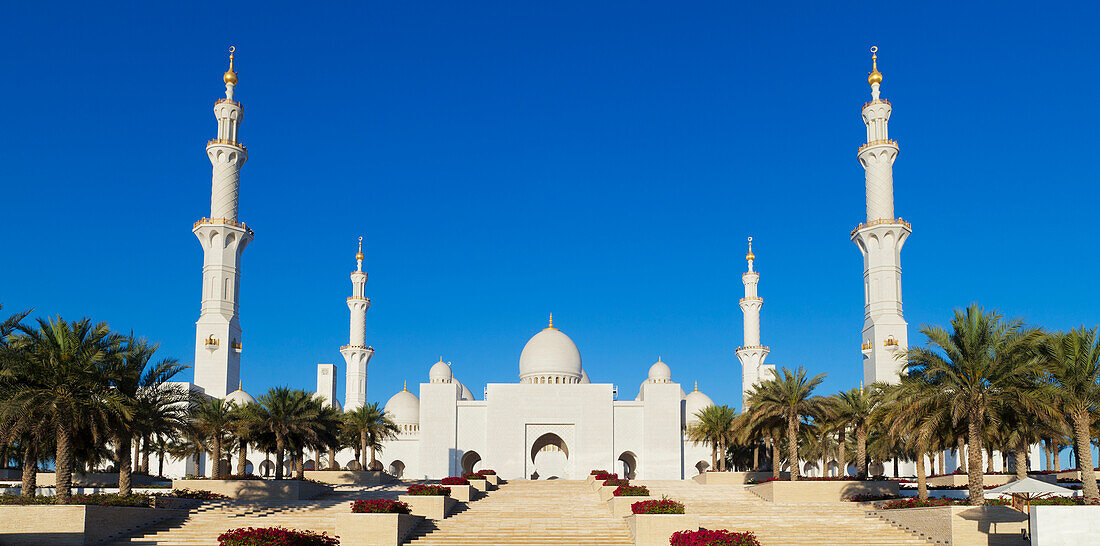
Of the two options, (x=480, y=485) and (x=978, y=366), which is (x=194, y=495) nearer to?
(x=480, y=485)

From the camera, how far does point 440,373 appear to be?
6738 cm

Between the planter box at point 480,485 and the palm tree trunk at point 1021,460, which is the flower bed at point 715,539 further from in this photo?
the planter box at point 480,485

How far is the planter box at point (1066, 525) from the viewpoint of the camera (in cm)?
1734

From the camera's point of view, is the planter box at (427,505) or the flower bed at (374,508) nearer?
the flower bed at (374,508)

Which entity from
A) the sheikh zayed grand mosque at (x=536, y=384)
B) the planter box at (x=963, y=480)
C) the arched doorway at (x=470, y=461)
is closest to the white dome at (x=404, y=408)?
the sheikh zayed grand mosque at (x=536, y=384)

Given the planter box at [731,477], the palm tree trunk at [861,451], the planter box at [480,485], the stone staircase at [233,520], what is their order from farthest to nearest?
the planter box at [731,477], the planter box at [480,485], the palm tree trunk at [861,451], the stone staircase at [233,520]

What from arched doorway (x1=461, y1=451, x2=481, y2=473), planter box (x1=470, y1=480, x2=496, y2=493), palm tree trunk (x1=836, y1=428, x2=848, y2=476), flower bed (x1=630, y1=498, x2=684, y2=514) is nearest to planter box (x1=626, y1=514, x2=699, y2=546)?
flower bed (x1=630, y1=498, x2=684, y2=514)

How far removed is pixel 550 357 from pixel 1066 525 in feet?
141

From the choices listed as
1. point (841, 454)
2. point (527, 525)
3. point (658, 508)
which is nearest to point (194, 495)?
point (527, 525)

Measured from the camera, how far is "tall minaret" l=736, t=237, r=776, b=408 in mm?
59062

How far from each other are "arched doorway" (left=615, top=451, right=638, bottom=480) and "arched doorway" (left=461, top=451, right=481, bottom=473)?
27.1 feet

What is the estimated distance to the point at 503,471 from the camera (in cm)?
5534

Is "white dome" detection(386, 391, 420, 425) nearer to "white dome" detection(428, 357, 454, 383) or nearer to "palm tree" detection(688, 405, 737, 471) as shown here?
"white dome" detection(428, 357, 454, 383)

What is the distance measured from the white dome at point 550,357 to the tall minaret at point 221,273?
1719 centimetres
